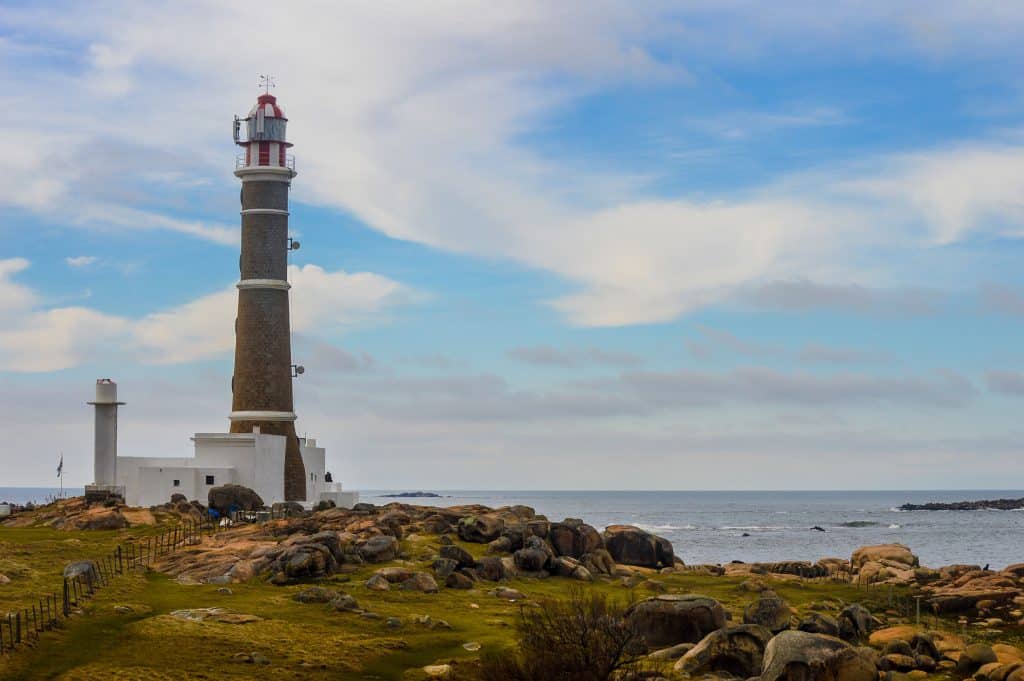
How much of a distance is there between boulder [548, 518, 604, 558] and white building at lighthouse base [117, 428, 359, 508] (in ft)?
76.1

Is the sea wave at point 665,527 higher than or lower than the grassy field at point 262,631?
lower

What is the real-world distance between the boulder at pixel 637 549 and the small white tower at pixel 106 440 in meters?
34.0

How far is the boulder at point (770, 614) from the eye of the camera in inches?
1865

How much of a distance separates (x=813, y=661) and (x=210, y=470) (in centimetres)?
5397

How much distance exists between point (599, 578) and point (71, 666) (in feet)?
107

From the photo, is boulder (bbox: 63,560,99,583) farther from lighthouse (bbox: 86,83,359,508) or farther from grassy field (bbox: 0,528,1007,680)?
lighthouse (bbox: 86,83,359,508)

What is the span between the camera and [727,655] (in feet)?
131

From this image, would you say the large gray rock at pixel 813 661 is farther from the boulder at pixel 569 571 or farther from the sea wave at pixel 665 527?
the sea wave at pixel 665 527

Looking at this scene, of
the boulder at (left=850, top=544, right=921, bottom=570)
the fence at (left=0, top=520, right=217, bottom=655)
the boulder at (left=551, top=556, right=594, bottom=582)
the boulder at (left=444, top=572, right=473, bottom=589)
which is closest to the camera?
the fence at (left=0, top=520, right=217, bottom=655)

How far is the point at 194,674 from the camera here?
121ft

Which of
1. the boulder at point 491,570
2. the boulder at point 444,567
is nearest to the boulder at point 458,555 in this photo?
the boulder at point 491,570

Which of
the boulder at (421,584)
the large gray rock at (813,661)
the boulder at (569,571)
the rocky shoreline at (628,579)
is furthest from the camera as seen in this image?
the boulder at (569,571)

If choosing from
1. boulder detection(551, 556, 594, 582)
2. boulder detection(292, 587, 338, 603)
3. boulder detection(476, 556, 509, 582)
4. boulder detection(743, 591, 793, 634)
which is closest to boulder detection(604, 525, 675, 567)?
boulder detection(551, 556, 594, 582)

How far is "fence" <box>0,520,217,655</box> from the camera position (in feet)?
131
